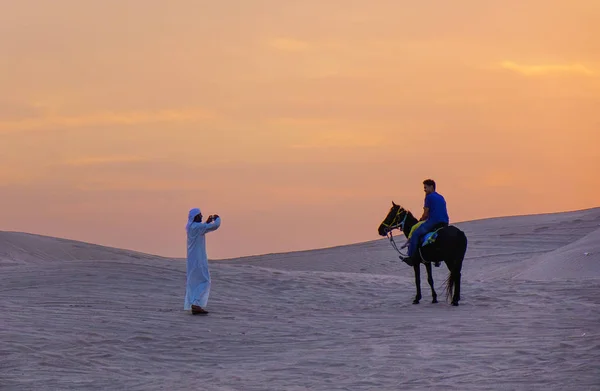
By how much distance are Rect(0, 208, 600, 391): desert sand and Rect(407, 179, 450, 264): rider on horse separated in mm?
1430

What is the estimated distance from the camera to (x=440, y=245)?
20.1 m

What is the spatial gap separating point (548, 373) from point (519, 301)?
345 inches

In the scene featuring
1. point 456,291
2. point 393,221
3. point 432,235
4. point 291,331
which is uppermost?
point 393,221

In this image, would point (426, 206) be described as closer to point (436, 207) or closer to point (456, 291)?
point (436, 207)

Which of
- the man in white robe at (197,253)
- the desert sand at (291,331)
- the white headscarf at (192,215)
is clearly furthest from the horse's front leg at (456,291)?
the white headscarf at (192,215)

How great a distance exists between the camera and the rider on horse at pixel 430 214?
20.0 metres

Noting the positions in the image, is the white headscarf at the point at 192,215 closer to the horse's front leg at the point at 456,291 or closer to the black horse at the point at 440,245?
the black horse at the point at 440,245

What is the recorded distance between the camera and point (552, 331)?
16.5 meters

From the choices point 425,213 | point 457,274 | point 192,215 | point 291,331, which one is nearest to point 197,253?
point 192,215

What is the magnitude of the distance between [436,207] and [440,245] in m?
0.72

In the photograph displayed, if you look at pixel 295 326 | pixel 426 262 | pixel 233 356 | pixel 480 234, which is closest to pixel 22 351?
pixel 233 356

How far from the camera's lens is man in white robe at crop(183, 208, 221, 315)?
18.9 metres

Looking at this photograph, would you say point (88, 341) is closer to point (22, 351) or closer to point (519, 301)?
point (22, 351)

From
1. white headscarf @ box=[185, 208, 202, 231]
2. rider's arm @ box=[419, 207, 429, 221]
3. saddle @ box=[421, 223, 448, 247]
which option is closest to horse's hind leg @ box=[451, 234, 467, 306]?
saddle @ box=[421, 223, 448, 247]
